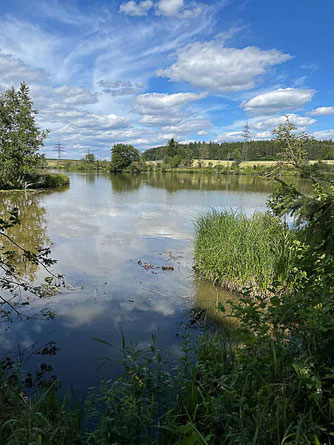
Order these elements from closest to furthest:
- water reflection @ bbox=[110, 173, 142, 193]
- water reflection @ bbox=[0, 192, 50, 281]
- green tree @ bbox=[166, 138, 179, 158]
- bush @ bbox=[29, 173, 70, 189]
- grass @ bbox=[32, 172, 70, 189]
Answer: water reflection @ bbox=[0, 192, 50, 281], bush @ bbox=[29, 173, 70, 189], grass @ bbox=[32, 172, 70, 189], water reflection @ bbox=[110, 173, 142, 193], green tree @ bbox=[166, 138, 179, 158]

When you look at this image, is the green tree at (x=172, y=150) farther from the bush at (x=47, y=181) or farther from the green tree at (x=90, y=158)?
the bush at (x=47, y=181)

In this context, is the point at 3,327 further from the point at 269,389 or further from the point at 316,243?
the point at 316,243

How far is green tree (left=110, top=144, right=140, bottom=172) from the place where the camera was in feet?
266

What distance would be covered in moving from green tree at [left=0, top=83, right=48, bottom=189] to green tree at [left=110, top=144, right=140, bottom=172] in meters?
53.1

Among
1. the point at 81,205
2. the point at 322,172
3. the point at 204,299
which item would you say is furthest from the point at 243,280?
the point at 81,205

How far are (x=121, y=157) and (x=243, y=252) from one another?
77532 mm

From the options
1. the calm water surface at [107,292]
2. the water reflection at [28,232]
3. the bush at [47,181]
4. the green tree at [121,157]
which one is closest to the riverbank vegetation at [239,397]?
the calm water surface at [107,292]

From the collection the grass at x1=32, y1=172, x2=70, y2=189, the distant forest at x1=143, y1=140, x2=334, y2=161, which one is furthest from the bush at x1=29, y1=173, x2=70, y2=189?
the distant forest at x1=143, y1=140, x2=334, y2=161

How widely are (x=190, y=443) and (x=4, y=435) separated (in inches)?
55.3

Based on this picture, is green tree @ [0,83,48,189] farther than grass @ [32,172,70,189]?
No

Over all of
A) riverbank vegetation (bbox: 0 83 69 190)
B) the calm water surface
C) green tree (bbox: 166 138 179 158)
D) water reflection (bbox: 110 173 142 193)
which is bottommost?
the calm water surface

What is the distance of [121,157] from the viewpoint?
81.3 metres

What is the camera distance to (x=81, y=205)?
22.0 metres

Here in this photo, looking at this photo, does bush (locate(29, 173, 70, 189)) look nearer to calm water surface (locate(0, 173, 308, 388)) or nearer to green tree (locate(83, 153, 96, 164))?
calm water surface (locate(0, 173, 308, 388))
